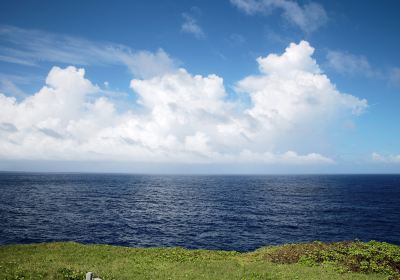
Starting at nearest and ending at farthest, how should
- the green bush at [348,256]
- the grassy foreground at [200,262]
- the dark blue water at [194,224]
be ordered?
1. the grassy foreground at [200,262]
2. the green bush at [348,256]
3. the dark blue water at [194,224]

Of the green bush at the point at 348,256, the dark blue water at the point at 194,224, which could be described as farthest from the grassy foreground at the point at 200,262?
the dark blue water at the point at 194,224

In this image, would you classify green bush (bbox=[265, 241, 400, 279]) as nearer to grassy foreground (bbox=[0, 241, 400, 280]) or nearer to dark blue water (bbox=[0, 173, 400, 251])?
grassy foreground (bbox=[0, 241, 400, 280])

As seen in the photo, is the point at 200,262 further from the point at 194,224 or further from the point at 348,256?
the point at 194,224

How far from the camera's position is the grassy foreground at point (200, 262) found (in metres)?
25.2

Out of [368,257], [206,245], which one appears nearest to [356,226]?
[206,245]

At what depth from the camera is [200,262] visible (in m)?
31.9

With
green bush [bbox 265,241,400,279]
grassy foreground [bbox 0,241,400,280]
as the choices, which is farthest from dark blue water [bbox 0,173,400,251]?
grassy foreground [bbox 0,241,400,280]

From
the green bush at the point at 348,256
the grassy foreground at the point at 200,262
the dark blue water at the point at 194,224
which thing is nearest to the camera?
the grassy foreground at the point at 200,262

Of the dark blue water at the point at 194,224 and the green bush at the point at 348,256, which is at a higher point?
the green bush at the point at 348,256

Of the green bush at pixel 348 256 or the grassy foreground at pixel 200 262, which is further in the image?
the green bush at pixel 348 256

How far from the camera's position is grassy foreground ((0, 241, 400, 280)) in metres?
25.2

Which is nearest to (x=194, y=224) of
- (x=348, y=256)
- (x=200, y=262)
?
(x=200, y=262)

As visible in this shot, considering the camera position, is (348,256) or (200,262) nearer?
(200,262)

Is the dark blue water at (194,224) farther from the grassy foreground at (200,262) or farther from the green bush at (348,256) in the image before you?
the grassy foreground at (200,262)
